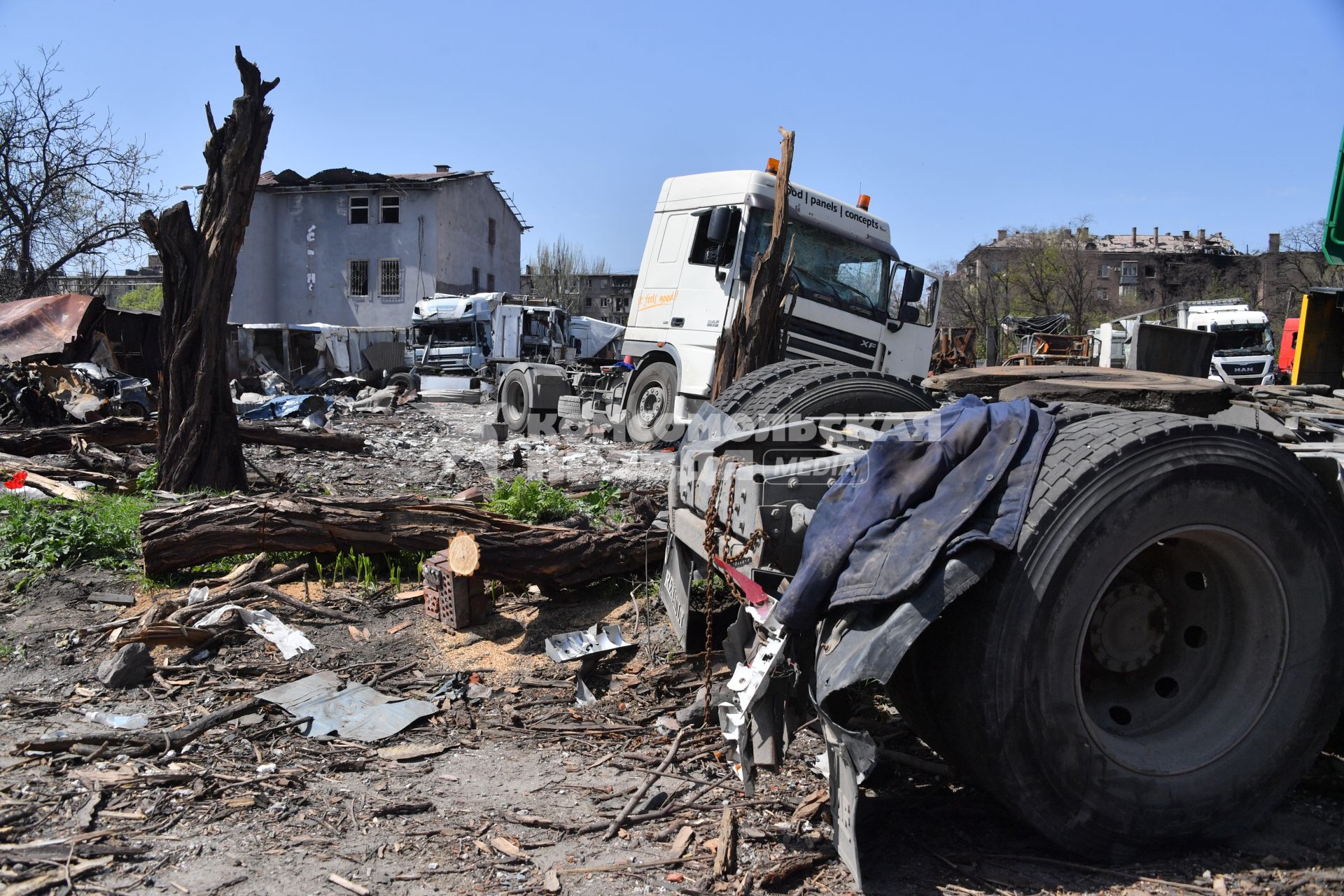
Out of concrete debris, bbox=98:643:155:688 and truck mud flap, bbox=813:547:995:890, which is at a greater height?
truck mud flap, bbox=813:547:995:890

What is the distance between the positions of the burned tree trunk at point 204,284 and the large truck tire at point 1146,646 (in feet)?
21.1

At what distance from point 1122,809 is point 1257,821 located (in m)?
0.51

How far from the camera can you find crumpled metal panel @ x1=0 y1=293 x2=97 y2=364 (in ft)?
53.0

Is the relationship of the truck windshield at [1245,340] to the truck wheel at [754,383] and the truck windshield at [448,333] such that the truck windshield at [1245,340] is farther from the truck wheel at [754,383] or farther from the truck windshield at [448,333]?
the truck wheel at [754,383]

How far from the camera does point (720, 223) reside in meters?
9.87

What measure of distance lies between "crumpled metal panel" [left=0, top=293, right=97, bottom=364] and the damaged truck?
18.3 meters

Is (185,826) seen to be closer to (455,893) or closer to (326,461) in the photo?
(455,893)

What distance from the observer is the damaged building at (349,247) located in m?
35.5

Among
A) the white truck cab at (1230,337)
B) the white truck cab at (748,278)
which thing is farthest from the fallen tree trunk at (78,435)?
the white truck cab at (1230,337)

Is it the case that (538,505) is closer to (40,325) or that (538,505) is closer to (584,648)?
(584,648)

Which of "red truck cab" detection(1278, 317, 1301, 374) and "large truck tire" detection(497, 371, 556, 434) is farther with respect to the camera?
"large truck tire" detection(497, 371, 556, 434)

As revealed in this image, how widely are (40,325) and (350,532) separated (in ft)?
52.0

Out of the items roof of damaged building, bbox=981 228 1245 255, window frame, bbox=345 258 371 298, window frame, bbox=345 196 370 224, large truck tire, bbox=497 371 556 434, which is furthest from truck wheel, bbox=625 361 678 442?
roof of damaged building, bbox=981 228 1245 255

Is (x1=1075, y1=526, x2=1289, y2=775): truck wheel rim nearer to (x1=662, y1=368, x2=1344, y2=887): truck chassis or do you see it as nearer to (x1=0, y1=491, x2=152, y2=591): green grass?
(x1=662, y1=368, x2=1344, y2=887): truck chassis
